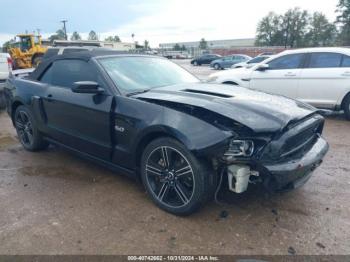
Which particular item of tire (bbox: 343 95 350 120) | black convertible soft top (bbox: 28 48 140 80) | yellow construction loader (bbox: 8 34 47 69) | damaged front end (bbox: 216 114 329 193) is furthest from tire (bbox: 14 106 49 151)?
yellow construction loader (bbox: 8 34 47 69)

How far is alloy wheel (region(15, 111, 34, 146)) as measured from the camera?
4.90 metres

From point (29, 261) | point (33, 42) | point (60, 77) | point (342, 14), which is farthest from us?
point (342, 14)

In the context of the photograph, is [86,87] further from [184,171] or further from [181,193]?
[181,193]

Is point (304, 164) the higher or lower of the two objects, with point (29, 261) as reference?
higher

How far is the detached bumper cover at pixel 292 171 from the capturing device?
2.61 m

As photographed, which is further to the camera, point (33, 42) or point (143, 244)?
point (33, 42)

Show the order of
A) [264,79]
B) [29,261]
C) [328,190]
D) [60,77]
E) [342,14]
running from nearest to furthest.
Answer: [29,261]
[328,190]
[60,77]
[264,79]
[342,14]

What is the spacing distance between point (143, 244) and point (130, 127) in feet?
3.83

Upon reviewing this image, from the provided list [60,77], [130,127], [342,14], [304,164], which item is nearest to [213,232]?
[304,164]

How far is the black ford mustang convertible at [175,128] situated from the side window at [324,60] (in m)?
4.06

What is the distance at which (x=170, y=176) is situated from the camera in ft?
9.97

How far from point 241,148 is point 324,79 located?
5.15 metres

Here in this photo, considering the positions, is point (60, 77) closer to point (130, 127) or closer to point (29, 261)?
point (130, 127)

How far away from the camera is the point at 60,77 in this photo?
4316 mm
